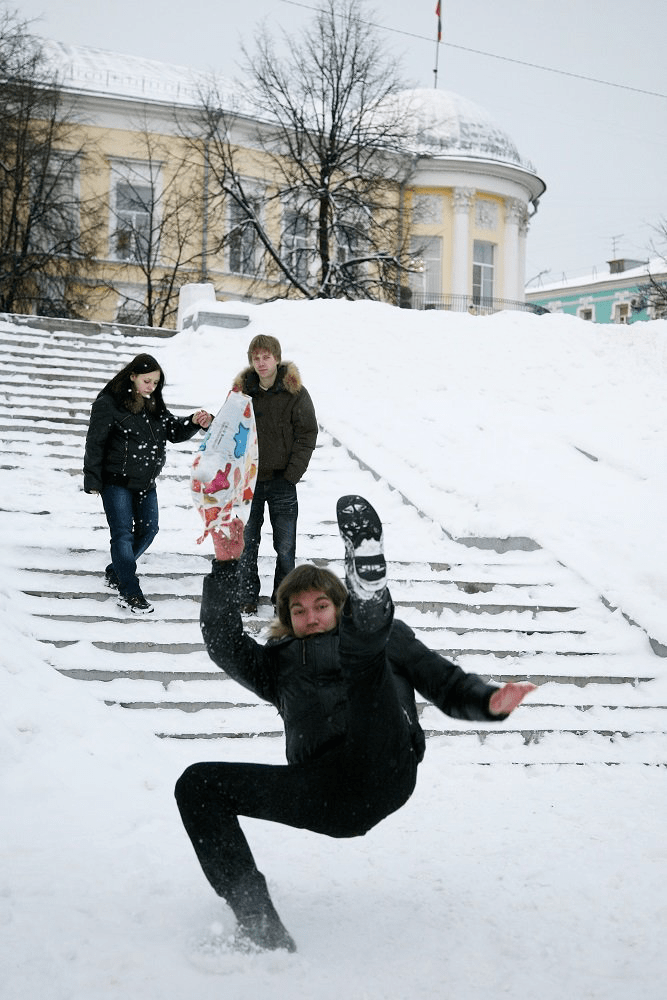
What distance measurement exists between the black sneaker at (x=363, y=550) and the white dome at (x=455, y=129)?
29375 mm

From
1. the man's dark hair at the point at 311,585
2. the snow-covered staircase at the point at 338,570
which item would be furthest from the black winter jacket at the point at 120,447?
the man's dark hair at the point at 311,585

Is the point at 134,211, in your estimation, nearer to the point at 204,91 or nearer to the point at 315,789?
the point at 204,91

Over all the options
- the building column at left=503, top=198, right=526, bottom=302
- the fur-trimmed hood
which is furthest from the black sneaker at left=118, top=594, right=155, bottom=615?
the building column at left=503, top=198, right=526, bottom=302

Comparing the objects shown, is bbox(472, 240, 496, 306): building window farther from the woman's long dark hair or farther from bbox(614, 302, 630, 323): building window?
the woman's long dark hair

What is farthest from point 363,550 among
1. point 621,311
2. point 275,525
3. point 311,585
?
point 621,311

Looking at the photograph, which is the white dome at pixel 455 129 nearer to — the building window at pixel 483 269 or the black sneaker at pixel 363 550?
the building window at pixel 483 269

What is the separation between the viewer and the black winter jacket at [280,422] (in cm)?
647

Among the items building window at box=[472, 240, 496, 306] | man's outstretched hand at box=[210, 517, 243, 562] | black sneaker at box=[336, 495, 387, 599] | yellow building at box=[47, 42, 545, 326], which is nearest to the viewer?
black sneaker at box=[336, 495, 387, 599]

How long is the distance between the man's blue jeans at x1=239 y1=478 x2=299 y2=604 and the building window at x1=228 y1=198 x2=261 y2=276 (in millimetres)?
21446

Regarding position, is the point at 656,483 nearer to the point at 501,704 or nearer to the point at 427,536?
the point at 427,536

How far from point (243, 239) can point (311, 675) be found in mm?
26477

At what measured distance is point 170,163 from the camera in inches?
1144

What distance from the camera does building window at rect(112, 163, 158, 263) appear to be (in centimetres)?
2836

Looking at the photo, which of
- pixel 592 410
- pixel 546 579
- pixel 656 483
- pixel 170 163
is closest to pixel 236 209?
pixel 170 163
